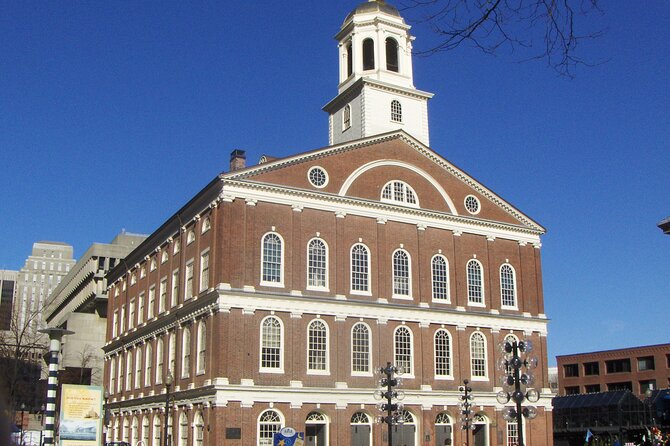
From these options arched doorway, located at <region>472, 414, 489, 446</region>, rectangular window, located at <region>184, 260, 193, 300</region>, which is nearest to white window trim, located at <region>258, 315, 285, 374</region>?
rectangular window, located at <region>184, 260, 193, 300</region>

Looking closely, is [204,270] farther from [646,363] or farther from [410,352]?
[646,363]

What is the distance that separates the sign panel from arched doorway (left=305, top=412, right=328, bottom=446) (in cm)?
1705

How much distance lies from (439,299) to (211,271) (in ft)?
48.7

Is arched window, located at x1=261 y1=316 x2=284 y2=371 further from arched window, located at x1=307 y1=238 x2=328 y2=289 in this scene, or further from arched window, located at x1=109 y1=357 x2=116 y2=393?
arched window, located at x1=109 y1=357 x2=116 y2=393

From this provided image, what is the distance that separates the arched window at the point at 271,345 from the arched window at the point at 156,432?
11560 millimetres

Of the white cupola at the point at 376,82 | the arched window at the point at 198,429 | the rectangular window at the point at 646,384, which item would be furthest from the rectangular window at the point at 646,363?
the arched window at the point at 198,429

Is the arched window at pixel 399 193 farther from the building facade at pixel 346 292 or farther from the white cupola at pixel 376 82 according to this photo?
the white cupola at pixel 376 82

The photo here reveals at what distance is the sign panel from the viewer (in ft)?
96.8

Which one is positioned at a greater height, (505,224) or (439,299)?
(505,224)

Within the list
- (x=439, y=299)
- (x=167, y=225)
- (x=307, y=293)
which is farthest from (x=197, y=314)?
(x=439, y=299)

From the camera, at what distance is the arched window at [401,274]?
50.2 m

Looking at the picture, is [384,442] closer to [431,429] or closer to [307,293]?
[431,429]

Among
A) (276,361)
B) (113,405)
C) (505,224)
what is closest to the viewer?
(276,361)

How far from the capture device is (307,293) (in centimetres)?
4684
